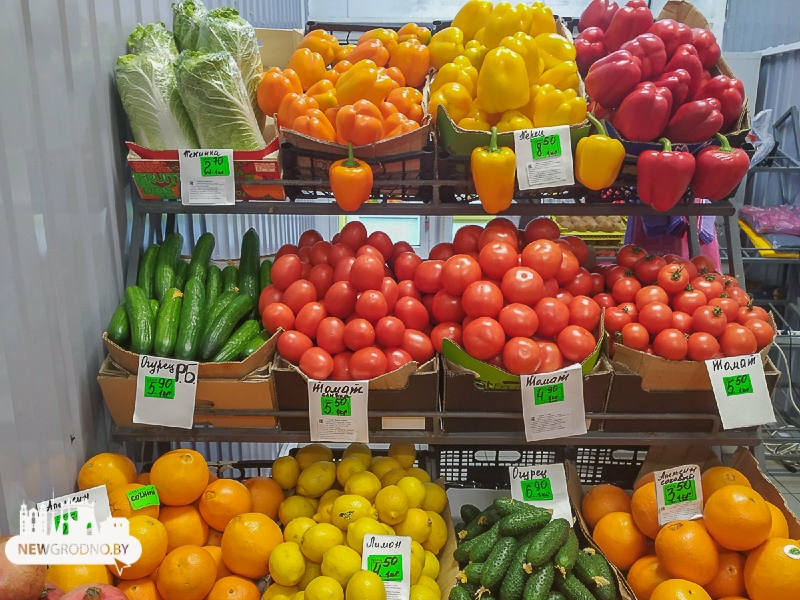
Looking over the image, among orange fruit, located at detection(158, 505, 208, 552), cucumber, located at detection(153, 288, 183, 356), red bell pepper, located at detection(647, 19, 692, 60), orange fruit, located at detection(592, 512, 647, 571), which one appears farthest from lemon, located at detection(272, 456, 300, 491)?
red bell pepper, located at detection(647, 19, 692, 60)

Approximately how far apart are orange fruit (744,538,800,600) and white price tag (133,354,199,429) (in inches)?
59.7

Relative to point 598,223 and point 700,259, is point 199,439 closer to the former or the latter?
Answer: point 700,259

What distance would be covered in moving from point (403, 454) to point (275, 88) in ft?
4.05

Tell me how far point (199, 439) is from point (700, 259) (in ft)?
5.51

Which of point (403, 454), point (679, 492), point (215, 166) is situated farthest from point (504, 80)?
point (679, 492)

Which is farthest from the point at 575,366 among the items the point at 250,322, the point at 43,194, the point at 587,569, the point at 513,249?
the point at 43,194

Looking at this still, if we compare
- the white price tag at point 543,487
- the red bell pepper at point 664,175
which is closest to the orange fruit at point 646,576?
the white price tag at point 543,487

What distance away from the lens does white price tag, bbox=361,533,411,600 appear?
5.06ft

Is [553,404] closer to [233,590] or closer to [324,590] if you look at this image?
[324,590]

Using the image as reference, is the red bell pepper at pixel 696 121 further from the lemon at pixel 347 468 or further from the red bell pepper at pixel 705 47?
the lemon at pixel 347 468

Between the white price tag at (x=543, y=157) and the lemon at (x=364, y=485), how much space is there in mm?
943

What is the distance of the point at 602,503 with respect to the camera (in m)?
1.86

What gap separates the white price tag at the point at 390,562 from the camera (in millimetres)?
1543

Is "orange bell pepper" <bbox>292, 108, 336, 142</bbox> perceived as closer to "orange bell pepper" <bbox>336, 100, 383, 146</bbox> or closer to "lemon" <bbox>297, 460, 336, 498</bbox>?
"orange bell pepper" <bbox>336, 100, 383, 146</bbox>
